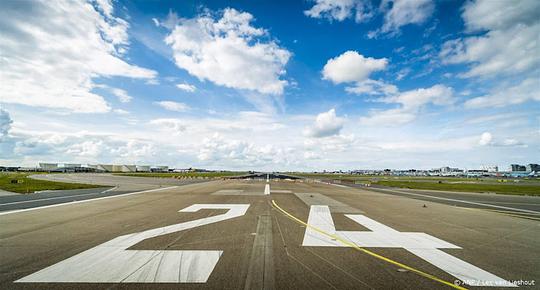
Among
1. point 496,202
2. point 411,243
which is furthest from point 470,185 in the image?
point 411,243

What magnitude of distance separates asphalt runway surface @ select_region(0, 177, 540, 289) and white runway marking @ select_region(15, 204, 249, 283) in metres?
0.02

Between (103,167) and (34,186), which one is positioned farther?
(103,167)

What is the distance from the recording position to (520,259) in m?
6.15

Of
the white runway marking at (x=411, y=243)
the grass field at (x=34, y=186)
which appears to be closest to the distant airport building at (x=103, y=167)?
the grass field at (x=34, y=186)

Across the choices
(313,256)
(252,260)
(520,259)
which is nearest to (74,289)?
(252,260)

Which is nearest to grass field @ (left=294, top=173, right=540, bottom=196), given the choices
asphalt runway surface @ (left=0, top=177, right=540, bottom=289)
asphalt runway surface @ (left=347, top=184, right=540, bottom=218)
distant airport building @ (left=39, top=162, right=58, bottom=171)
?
asphalt runway surface @ (left=347, top=184, right=540, bottom=218)

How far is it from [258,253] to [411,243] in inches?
189

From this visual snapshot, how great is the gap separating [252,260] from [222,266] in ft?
2.39

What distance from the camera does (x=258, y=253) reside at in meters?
6.02

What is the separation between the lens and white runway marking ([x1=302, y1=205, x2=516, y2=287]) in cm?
503

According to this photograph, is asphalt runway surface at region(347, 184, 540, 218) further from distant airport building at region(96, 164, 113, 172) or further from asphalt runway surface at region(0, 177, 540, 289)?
distant airport building at region(96, 164, 113, 172)

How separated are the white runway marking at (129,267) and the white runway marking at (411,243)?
3172 mm

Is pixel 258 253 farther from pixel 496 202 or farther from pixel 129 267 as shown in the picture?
pixel 496 202

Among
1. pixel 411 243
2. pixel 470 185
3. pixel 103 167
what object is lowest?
pixel 470 185
